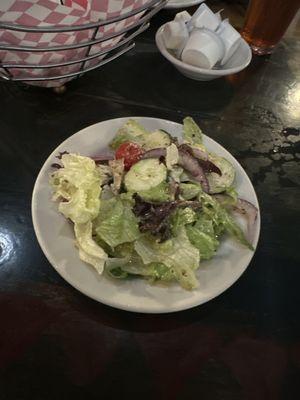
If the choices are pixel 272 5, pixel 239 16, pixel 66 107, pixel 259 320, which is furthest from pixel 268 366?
pixel 239 16

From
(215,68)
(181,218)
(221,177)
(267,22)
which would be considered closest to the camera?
(181,218)

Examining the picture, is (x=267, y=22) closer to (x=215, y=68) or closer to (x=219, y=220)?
(x=215, y=68)

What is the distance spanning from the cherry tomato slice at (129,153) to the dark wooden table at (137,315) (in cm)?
27

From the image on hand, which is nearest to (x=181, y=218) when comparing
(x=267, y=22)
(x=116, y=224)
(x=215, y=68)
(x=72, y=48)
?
(x=116, y=224)

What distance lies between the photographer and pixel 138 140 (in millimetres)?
1178

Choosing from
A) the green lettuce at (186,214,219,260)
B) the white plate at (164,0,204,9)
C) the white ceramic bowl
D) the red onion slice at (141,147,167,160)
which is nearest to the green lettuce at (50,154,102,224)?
the red onion slice at (141,147,167,160)

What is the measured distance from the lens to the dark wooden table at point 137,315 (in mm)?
870

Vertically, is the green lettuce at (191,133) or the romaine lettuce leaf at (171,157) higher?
the romaine lettuce leaf at (171,157)

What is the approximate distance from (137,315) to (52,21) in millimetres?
763

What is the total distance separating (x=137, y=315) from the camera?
0.96 m

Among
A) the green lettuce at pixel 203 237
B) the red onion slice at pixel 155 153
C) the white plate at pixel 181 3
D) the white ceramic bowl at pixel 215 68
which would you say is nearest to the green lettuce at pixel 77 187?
the red onion slice at pixel 155 153

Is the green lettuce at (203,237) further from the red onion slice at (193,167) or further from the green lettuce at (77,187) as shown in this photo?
the green lettuce at (77,187)

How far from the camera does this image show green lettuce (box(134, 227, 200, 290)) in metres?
0.94

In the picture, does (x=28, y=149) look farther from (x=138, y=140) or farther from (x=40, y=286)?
(x=40, y=286)
